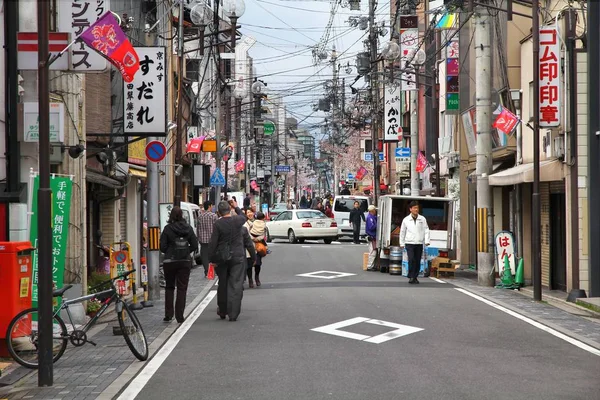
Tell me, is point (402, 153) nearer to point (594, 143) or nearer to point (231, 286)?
point (594, 143)

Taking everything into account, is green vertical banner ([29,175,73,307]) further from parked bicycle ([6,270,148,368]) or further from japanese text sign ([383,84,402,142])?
japanese text sign ([383,84,402,142])

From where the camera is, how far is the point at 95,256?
21.5 meters

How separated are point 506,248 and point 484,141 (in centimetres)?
269

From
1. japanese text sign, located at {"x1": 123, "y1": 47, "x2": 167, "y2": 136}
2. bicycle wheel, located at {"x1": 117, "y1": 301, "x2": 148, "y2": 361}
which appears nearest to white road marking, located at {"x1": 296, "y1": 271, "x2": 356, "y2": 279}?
japanese text sign, located at {"x1": 123, "y1": 47, "x2": 167, "y2": 136}

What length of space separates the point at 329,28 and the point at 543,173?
2973cm

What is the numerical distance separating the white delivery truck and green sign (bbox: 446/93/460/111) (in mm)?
6065

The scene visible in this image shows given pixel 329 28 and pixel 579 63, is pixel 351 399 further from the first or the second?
pixel 329 28

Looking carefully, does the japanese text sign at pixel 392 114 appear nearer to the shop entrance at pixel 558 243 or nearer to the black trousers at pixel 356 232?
the black trousers at pixel 356 232

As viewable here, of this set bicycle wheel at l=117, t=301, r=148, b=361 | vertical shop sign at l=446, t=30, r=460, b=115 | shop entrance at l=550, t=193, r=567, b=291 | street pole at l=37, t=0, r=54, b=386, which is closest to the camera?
street pole at l=37, t=0, r=54, b=386

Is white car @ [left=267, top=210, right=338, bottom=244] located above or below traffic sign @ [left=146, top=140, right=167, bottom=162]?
below

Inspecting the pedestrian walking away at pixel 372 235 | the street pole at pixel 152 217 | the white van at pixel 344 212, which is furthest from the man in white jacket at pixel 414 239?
the white van at pixel 344 212

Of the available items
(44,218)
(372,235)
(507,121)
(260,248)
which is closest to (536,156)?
(507,121)

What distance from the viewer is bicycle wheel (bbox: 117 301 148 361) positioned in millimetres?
11594

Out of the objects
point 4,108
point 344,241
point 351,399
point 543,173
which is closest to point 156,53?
point 4,108
